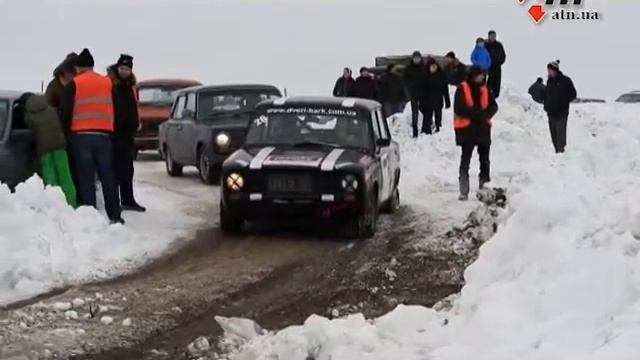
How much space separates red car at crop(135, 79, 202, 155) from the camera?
22.9 meters

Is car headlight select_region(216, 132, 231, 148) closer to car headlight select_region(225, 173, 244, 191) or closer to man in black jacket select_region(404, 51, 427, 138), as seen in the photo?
car headlight select_region(225, 173, 244, 191)

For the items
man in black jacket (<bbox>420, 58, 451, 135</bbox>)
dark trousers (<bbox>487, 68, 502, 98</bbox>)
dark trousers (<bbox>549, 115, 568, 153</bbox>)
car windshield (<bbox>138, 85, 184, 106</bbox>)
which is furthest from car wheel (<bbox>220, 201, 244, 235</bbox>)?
dark trousers (<bbox>487, 68, 502, 98</bbox>)

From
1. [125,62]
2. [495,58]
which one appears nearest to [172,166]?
[125,62]

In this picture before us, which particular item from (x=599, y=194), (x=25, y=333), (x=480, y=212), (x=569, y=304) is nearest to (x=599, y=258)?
(x=569, y=304)

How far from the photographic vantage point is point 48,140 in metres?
11.8

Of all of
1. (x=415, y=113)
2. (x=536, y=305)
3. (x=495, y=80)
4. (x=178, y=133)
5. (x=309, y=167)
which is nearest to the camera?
(x=536, y=305)

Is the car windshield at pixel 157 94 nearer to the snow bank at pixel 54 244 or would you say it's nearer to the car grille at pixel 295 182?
the snow bank at pixel 54 244

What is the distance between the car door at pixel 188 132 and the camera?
18.2 metres

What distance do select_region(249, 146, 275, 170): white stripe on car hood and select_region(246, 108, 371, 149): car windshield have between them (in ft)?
0.73

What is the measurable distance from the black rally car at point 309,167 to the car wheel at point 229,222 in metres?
0.01

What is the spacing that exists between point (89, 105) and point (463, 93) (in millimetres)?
5270

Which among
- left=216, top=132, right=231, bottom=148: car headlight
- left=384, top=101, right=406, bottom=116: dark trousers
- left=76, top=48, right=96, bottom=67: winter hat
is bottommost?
left=384, top=101, right=406, bottom=116: dark trousers

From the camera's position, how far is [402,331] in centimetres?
655

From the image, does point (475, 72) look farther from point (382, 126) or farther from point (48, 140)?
point (48, 140)
